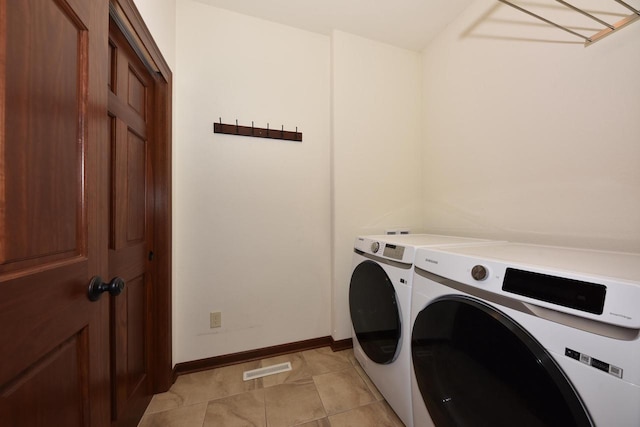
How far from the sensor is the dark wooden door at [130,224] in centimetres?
94

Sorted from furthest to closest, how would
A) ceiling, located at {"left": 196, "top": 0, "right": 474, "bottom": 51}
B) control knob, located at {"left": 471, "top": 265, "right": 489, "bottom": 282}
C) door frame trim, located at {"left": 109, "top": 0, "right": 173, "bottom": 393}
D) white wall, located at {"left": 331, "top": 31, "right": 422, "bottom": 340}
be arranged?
white wall, located at {"left": 331, "top": 31, "right": 422, "bottom": 340}
ceiling, located at {"left": 196, "top": 0, "right": 474, "bottom": 51}
door frame trim, located at {"left": 109, "top": 0, "right": 173, "bottom": 393}
control knob, located at {"left": 471, "top": 265, "right": 489, "bottom": 282}

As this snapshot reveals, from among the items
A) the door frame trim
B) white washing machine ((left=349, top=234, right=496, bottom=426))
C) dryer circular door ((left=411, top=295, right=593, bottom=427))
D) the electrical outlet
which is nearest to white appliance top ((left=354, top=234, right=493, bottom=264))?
white washing machine ((left=349, top=234, right=496, bottom=426))

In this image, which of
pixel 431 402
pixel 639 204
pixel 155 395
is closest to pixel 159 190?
pixel 155 395

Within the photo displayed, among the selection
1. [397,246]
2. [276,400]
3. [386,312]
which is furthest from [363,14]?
[276,400]

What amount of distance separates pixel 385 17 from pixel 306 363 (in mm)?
2567

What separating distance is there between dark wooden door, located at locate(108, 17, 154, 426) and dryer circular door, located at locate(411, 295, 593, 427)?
52.3 inches

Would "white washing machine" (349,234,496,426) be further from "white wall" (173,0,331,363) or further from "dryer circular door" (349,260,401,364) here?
"white wall" (173,0,331,363)

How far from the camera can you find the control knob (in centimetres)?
68

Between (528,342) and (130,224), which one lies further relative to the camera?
(130,224)

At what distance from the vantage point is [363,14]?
1.56 m

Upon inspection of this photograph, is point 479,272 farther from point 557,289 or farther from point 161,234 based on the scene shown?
point 161,234

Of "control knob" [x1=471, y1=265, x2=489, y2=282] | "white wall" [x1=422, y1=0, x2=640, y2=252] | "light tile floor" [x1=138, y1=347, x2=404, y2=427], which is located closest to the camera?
"control knob" [x1=471, y1=265, x2=489, y2=282]

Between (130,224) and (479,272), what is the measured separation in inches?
59.1

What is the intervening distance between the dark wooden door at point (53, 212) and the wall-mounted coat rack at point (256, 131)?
84 cm
